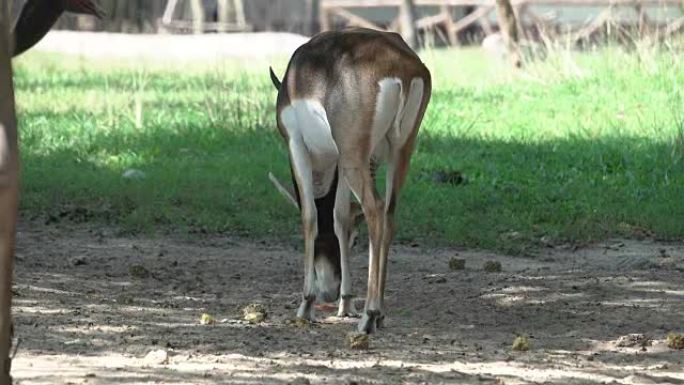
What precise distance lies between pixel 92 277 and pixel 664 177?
4403mm

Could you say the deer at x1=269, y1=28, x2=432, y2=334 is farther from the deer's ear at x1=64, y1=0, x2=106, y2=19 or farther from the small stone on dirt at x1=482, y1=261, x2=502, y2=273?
the deer's ear at x1=64, y1=0, x2=106, y2=19

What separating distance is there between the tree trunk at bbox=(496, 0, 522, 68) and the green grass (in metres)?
0.83

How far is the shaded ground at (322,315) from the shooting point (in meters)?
5.22

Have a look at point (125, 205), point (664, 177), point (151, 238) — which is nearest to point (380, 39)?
point (151, 238)

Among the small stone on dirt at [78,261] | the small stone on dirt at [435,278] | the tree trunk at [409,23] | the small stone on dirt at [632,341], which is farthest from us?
the tree trunk at [409,23]

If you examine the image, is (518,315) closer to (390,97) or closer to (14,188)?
(390,97)

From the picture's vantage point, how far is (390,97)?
5910mm

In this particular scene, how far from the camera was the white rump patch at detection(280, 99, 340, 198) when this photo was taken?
5.94 m

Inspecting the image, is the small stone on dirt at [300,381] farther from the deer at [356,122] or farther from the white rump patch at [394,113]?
the white rump patch at [394,113]

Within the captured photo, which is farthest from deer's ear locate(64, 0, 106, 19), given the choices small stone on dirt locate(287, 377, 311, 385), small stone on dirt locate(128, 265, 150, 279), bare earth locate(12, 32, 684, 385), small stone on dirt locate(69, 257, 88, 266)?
small stone on dirt locate(287, 377, 311, 385)

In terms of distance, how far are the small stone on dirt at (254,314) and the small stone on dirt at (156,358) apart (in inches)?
31.7

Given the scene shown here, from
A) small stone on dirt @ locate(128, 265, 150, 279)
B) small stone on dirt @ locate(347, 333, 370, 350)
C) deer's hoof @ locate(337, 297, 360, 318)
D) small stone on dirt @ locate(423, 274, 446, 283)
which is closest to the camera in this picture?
small stone on dirt @ locate(347, 333, 370, 350)

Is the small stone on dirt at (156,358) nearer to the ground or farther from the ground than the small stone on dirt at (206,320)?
farther from the ground

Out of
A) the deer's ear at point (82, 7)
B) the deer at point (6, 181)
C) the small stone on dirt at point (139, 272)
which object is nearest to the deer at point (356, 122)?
the small stone on dirt at point (139, 272)
